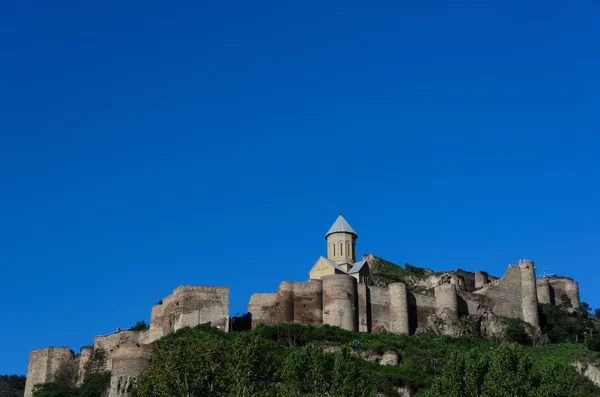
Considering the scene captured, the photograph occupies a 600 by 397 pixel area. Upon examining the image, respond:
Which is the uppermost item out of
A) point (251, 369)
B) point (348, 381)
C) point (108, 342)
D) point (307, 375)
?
point (108, 342)

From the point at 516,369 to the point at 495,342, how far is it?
71.5 feet

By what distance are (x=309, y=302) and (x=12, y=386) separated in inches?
1482

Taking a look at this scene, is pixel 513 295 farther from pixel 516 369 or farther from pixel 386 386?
pixel 516 369

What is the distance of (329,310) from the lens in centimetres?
6594

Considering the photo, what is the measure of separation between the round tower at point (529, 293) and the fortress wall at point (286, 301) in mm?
19380

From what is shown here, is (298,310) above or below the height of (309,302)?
below

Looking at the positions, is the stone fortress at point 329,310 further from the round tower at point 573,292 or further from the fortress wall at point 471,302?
the round tower at point 573,292

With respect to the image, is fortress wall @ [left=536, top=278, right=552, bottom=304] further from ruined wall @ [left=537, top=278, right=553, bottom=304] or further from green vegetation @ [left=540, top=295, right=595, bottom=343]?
→ green vegetation @ [left=540, top=295, right=595, bottom=343]

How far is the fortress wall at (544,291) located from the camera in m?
84.5

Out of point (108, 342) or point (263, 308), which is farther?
point (108, 342)

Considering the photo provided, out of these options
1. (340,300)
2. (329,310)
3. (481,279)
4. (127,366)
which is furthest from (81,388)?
(481,279)

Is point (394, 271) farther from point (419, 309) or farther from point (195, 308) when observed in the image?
point (195, 308)

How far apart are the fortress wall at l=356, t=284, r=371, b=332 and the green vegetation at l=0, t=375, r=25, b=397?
35247mm

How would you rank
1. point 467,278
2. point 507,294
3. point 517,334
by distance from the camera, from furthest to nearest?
point 467,278 < point 507,294 < point 517,334
